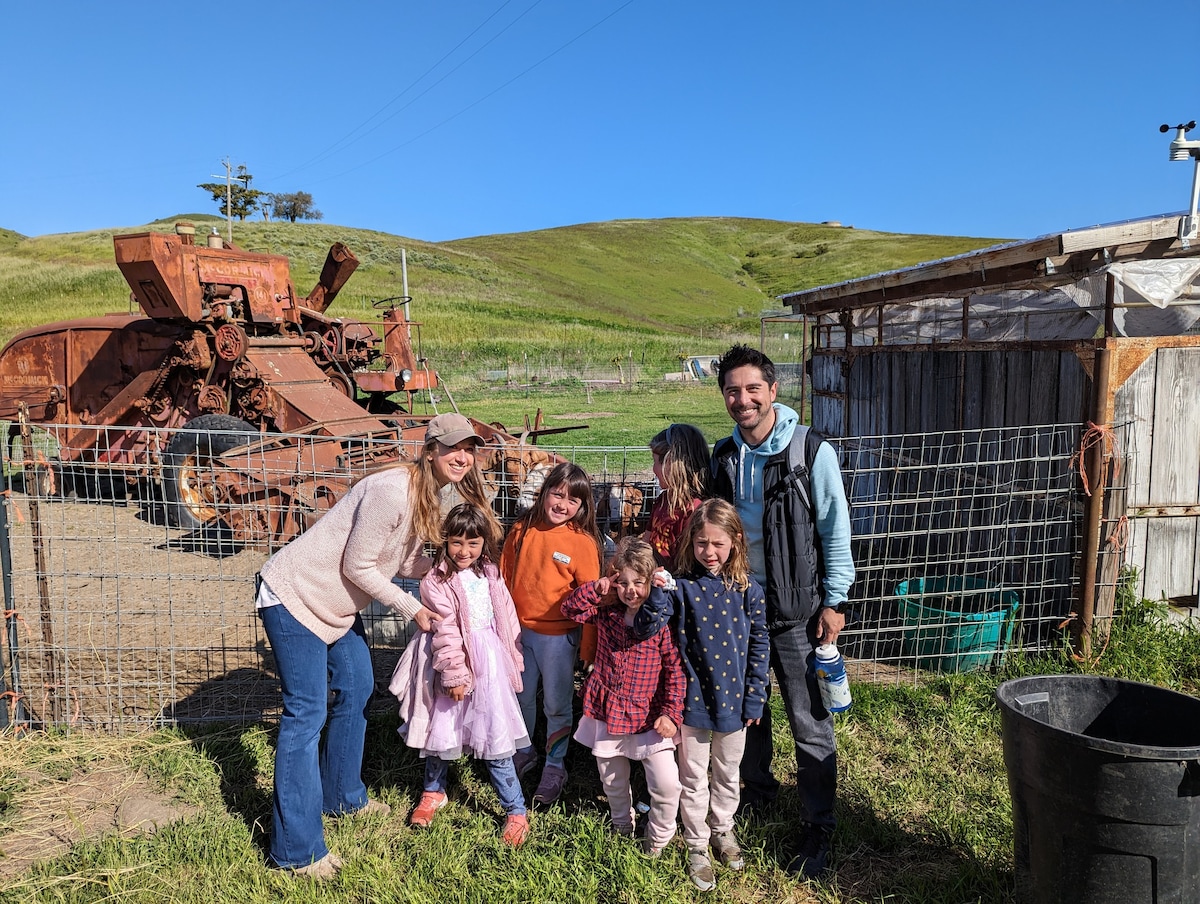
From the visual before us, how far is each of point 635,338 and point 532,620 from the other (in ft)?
136

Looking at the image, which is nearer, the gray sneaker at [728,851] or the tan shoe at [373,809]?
the gray sneaker at [728,851]

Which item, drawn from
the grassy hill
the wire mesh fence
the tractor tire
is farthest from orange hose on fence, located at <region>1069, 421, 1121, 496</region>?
the grassy hill

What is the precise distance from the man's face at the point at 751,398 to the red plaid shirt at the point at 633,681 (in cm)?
76

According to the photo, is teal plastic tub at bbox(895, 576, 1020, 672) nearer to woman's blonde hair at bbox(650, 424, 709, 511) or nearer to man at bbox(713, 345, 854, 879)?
man at bbox(713, 345, 854, 879)

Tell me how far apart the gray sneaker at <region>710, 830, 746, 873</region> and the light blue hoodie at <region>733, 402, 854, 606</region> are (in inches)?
40.7

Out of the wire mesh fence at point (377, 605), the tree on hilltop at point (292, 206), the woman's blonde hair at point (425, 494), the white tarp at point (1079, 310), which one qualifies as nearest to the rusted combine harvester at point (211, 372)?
the wire mesh fence at point (377, 605)

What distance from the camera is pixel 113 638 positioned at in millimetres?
5648

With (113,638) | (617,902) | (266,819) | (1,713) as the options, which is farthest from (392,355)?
(617,902)

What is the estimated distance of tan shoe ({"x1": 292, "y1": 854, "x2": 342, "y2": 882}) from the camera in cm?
304

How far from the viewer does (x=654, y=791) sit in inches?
122

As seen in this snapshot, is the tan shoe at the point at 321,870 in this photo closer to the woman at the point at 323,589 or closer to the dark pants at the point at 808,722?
the woman at the point at 323,589

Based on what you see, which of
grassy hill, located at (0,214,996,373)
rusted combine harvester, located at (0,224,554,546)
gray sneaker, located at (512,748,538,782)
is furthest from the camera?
grassy hill, located at (0,214,996,373)

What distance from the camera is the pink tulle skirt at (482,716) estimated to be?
3.24 m

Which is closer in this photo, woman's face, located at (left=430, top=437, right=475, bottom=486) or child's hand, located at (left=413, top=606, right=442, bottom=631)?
woman's face, located at (left=430, top=437, right=475, bottom=486)
